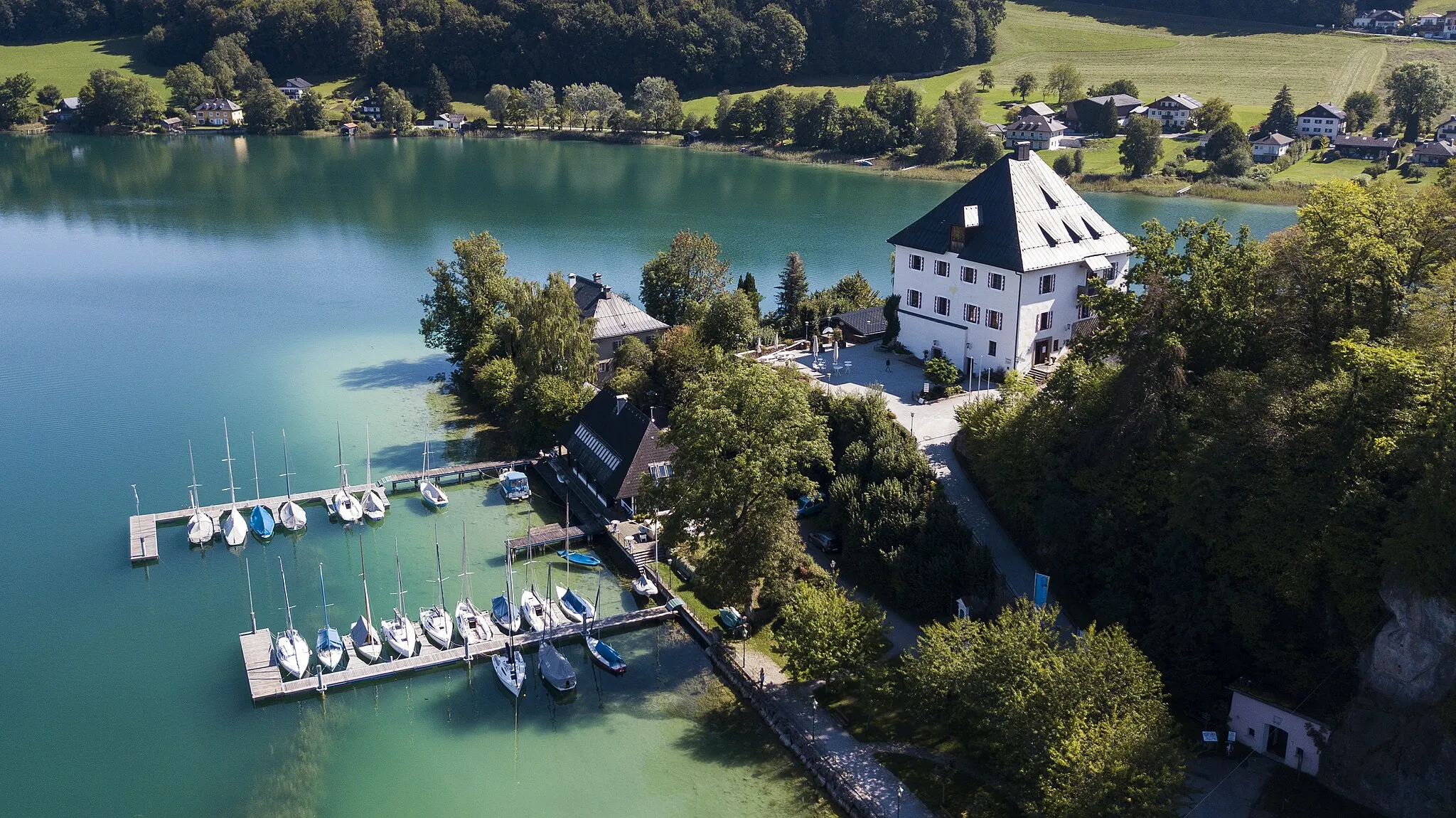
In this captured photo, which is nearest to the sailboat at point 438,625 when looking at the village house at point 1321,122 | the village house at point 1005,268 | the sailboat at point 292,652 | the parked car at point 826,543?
the sailboat at point 292,652

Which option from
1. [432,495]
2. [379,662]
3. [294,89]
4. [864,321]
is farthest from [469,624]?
[294,89]

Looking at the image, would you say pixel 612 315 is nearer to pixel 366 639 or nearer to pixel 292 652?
pixel 366 639

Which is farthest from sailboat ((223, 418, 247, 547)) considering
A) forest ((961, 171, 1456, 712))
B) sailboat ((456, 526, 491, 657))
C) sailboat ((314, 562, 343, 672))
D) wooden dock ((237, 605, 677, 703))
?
forest ((961, 171, 1456, 712))

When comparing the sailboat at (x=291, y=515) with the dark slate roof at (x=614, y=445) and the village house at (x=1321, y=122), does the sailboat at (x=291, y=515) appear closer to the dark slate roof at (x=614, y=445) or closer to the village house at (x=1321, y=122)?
the dark slate roof at (x=614, y=445)

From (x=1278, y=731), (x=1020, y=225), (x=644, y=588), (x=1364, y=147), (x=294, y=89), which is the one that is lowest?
(x=644, y=588)

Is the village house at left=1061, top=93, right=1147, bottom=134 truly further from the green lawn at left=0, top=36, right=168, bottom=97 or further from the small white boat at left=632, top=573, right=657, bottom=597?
the green lawn at left=0, top=36, right=168, bottom=97
